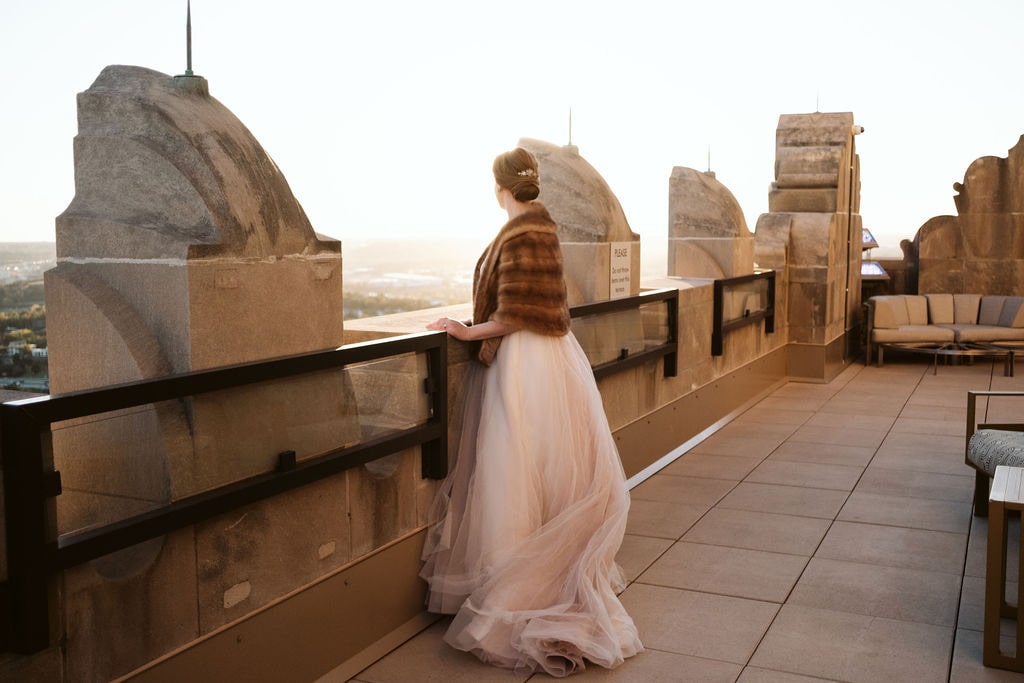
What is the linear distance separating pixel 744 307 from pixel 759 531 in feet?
13.5

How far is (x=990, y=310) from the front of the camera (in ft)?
43.2

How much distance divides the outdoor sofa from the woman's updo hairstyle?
9.29 metres

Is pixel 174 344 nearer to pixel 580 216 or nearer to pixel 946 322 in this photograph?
pixel 580 216

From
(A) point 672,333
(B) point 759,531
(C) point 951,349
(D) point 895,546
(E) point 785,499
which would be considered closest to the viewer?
(D) point 895,546

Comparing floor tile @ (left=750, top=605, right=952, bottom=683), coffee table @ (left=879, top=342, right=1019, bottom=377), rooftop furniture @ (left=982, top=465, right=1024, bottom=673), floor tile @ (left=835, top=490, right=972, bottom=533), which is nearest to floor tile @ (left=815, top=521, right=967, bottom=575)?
floor tile @ (left=835, top=490, right=972, bottom=533)

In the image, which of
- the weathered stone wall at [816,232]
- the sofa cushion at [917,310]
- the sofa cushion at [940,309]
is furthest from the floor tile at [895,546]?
the sofa cushion at [940,309]

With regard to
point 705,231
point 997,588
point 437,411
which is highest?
point 705,231

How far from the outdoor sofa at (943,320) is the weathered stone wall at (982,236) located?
653 mm

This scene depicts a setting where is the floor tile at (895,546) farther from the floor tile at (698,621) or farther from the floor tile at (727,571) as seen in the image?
the floor tile at (698,621)

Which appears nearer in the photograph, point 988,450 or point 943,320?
point 988,450

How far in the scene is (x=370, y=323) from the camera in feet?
17.0

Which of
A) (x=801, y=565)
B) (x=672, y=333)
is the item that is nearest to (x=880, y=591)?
(x=801, y=565)

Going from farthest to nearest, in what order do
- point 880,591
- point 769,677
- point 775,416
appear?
point 775,416, point 880,591, point 769,677

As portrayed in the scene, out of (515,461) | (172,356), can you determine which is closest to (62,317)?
(172,356)
